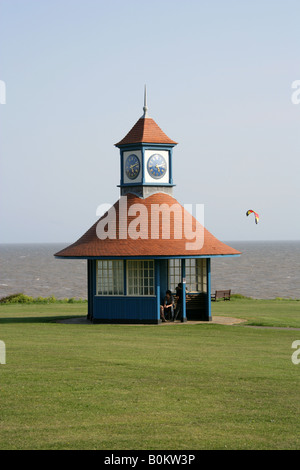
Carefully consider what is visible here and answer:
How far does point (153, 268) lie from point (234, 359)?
9.21 meters

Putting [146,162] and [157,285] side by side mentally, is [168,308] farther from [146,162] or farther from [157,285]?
[146,162]

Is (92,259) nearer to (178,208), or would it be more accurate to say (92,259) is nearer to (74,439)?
(178,208)

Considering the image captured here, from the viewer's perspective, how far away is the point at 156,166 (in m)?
28.5

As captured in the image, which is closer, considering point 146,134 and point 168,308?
point 168,308

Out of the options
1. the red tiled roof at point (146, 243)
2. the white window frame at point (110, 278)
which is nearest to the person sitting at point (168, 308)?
the white window frame at point (110, 278)

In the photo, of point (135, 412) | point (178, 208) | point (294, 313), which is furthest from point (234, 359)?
point (294, 313)

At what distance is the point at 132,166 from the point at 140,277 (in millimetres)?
4894

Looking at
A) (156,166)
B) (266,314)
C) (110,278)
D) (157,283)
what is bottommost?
(266,314)

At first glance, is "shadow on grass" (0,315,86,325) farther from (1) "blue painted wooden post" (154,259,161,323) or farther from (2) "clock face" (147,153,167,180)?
(2) "clock face" (147,153,167,180)

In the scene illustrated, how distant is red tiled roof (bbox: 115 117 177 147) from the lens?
93.2 feet

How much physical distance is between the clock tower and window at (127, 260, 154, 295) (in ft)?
10.5

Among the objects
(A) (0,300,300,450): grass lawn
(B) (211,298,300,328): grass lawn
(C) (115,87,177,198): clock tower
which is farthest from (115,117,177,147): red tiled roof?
(A) (0,300,300,450): grass lawn

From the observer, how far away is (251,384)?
47.9 ft

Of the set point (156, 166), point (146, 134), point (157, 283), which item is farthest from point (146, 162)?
point (157, 283)
